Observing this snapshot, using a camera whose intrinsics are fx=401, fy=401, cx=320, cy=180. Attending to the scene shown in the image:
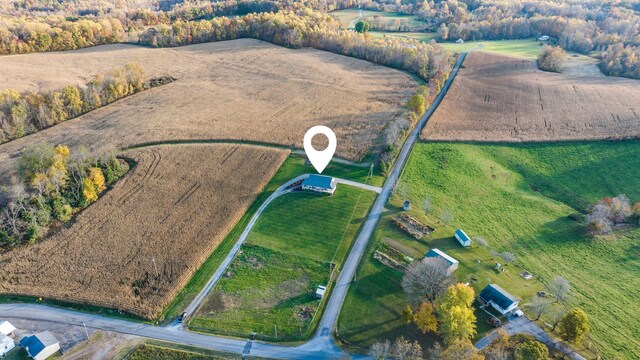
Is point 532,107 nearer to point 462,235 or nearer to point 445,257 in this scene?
point 462,235

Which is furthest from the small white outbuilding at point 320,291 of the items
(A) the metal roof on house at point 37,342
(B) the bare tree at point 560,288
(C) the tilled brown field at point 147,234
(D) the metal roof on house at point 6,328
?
(D) the metal roof on house at point 6,328

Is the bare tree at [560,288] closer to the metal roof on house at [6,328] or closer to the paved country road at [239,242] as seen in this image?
the paved country road at [239,242]

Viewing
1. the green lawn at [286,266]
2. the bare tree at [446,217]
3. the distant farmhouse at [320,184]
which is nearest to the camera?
the green lawn at [286,266]

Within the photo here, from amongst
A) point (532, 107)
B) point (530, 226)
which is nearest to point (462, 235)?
point (530, 226)

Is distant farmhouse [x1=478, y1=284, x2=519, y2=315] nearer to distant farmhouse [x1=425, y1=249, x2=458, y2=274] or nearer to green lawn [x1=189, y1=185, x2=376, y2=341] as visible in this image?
distant farmhouse [x1=425, y1=249, x2=458, y2=274]

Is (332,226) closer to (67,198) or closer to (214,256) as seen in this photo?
(214,256)

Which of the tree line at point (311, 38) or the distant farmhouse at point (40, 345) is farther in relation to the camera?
the tree line at point (311, 38)

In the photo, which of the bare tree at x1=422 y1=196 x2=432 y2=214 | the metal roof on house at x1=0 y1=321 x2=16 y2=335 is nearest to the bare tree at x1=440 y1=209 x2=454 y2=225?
the bare tree at x1=422 y1=196 x2=432 y2=214
